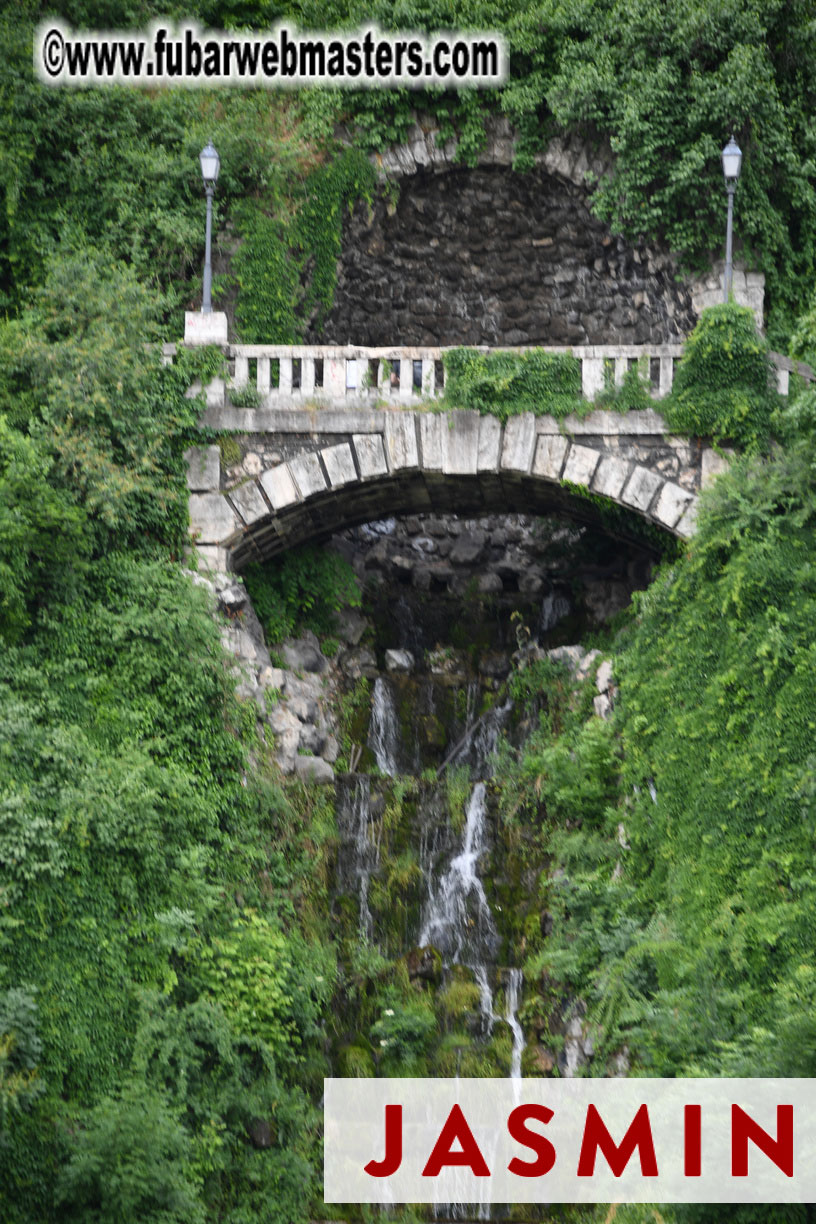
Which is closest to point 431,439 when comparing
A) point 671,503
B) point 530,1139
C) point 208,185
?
point 671,503

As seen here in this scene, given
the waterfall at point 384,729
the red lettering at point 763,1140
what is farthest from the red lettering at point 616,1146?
the waterfall at point 384,729

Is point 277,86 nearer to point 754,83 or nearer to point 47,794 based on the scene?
point 754,83

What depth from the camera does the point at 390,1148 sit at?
1265cm

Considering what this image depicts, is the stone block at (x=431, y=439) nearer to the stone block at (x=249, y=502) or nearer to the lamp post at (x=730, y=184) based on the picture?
the stone block at (x=249, y=502)

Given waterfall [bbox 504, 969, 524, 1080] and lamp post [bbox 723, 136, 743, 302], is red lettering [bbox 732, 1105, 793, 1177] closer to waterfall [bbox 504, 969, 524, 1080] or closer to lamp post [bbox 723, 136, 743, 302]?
waterfall [bbox 504, 969, 524, 1080]

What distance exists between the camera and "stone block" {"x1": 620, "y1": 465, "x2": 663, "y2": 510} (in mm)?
15250

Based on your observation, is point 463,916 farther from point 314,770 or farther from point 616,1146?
point 616,1146

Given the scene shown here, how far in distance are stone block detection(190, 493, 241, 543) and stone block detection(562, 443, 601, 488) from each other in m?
3.70

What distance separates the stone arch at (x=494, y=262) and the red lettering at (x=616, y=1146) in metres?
10.4

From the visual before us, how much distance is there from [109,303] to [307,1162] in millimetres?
9068

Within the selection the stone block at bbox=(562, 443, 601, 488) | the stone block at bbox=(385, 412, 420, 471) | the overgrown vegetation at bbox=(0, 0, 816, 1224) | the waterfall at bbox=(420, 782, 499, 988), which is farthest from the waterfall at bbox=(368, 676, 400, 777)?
the stone block at bbox=(562, 443, 601, 488)

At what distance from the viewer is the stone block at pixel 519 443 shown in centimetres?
1538

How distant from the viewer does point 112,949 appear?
11.6 metres

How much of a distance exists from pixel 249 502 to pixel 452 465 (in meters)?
2.28
